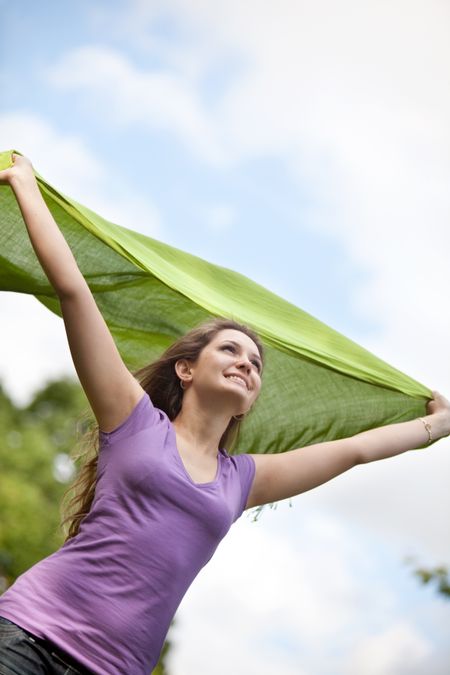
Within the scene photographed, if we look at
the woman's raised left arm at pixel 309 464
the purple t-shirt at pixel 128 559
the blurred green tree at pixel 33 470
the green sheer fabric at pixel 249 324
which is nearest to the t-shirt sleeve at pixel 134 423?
the purple t-shirt at pixel 128 559

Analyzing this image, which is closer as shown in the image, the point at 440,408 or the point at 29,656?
the point at 29,656

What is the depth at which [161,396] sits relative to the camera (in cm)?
264

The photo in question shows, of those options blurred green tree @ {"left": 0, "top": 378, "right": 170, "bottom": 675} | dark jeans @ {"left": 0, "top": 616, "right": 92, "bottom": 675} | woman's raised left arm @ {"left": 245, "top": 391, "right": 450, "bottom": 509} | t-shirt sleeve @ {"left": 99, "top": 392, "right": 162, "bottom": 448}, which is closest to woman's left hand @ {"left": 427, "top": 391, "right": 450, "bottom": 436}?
woman's raised left arm @ {"left": 245, "top": 391, "right": 450, "bottom": 509}

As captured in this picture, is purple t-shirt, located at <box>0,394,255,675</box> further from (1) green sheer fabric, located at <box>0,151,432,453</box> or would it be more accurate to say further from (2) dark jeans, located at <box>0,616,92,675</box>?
(1) green sheer fabric, located at <box>0,151,432,453</box>

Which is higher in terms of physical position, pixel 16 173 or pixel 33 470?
pixel 16 173

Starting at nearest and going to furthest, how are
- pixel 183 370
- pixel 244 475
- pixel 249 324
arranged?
pixel 244 475
pixel 183 370
pixel 249 324

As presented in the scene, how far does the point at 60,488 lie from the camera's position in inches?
800

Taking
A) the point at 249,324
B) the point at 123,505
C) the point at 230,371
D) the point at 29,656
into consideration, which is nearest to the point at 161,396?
the point at 230,371

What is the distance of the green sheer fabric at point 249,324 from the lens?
2889 mm

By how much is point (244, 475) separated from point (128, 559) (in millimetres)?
429

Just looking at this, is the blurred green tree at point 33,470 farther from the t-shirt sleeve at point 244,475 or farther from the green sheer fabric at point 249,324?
the t-shirt sleeve at point 244,475

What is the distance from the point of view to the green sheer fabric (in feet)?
9.48

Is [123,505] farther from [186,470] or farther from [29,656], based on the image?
[29,656]

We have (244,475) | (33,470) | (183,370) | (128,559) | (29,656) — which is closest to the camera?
(29,656)
